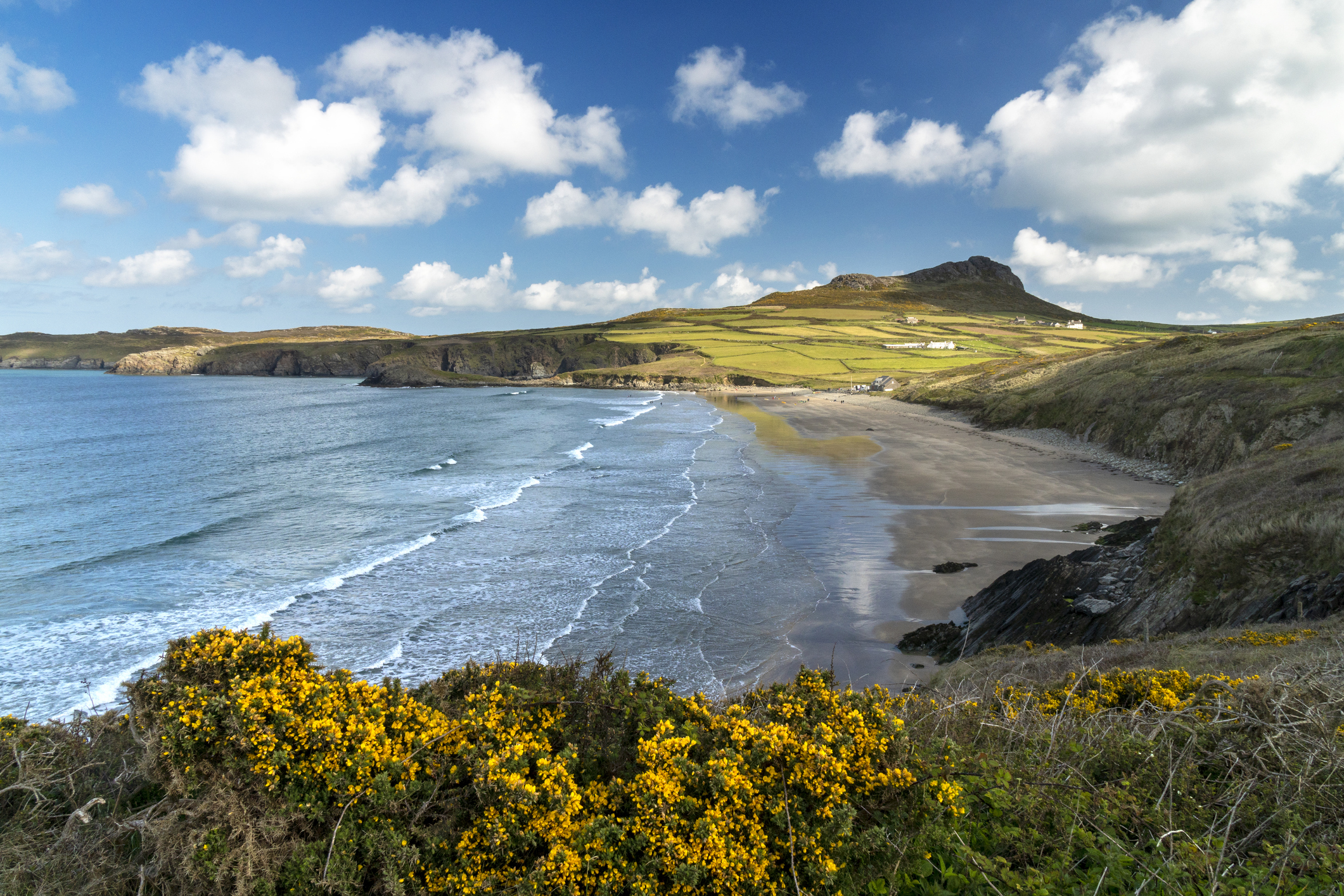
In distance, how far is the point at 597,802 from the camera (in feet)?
12.1

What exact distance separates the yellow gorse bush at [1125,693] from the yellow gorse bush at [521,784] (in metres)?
2.79

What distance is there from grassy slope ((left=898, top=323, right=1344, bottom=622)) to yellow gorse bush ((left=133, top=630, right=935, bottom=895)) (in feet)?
33.9

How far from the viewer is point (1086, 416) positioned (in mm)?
42969

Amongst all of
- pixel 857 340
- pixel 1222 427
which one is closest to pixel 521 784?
pixel 1222 427

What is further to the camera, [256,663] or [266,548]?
[266,548]

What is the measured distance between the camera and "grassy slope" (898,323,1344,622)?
35.0ft

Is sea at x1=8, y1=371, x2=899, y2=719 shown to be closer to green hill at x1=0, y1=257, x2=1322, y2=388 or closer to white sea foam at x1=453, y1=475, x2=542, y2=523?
white sea foam at x1=453, y1=475, x2=542, y2=523

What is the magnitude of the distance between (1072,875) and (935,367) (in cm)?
11910

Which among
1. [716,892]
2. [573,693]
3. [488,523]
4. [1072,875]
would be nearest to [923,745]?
[1072,875]

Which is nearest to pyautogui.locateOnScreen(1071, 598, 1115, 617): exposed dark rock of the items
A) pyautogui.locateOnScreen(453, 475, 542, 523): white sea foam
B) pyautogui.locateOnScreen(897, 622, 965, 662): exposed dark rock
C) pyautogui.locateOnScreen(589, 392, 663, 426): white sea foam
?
pyautogui.locateOnScreen(897, 622, 965, 662): exposed dark rock

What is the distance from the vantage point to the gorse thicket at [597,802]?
3297mm

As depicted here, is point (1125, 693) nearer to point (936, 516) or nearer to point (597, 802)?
point (597, 802)

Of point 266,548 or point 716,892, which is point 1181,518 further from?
point 266,548

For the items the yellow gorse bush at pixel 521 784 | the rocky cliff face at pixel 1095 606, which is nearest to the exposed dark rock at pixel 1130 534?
the rocky cliff face at pixel 1095 606
